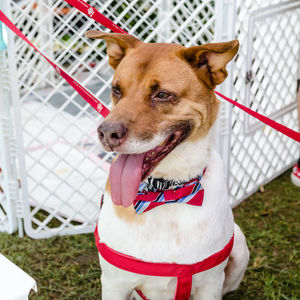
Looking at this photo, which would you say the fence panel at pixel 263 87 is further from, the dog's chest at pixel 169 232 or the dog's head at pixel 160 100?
the dog's chest at pixel 169 232

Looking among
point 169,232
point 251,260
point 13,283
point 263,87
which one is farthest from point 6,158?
point 263,87

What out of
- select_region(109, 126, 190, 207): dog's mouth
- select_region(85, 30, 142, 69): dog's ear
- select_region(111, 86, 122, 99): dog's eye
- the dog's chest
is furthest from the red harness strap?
select_region(85, 30, 142, 69): dog's ear

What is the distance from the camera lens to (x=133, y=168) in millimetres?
1532

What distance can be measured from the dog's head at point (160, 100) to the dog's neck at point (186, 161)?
4cm

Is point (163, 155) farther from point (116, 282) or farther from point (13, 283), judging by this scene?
point (13, 283)

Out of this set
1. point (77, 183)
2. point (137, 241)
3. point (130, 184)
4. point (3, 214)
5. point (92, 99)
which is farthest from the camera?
point (77, 183)

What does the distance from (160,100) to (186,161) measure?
255 millimetres

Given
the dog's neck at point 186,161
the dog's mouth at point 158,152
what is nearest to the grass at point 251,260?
the dog's neck at point 186,161

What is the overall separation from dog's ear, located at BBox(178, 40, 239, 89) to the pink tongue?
391 mm

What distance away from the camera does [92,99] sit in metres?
1.94

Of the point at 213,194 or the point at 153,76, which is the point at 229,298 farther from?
the point at 153,76

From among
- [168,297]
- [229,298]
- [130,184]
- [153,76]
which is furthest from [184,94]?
[229,298]

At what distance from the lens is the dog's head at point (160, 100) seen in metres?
1.49

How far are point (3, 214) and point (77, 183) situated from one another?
0.71 meters
